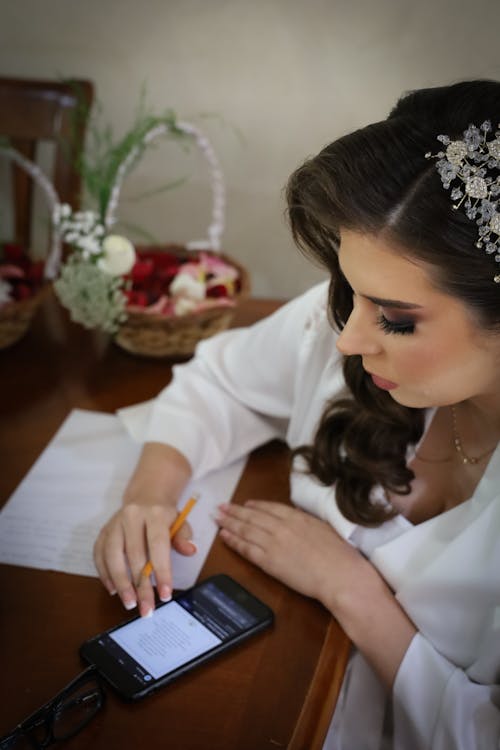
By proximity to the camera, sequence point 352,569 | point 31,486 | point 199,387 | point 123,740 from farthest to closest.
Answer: point 199,387 → point 31,486 → point 352,569 → point 123,740

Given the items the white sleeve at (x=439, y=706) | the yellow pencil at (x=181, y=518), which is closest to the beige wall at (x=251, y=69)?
the yellow pencil at (x=181, y=518)

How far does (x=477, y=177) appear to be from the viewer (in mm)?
916

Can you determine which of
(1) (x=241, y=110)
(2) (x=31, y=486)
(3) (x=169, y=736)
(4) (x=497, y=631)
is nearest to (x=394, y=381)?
(4) (x=497, y=631)

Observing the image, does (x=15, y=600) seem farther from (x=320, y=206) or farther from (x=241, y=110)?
(x=241, y=110)

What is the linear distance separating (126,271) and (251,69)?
720 mm

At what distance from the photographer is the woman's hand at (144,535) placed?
44.0 inches

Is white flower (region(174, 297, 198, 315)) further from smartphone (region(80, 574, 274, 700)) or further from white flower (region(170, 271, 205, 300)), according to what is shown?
smartphone (region(80, 574, 274, 700))

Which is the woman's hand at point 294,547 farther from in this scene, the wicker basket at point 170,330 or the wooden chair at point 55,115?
the wooden chair at point 55,115

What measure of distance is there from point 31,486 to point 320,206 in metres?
0.63

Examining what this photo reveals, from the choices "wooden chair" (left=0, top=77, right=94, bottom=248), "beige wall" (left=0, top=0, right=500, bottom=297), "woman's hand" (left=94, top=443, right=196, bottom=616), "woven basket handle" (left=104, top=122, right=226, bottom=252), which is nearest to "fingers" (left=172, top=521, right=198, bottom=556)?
"woman's hand" (left=94, top=443, right=196, bottom=616)

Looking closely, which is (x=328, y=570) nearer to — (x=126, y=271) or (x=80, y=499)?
(x=80, y=499)

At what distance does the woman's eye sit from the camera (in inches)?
39.5

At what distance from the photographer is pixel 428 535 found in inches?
46.5

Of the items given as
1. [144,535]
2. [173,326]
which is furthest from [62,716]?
[173,326]
